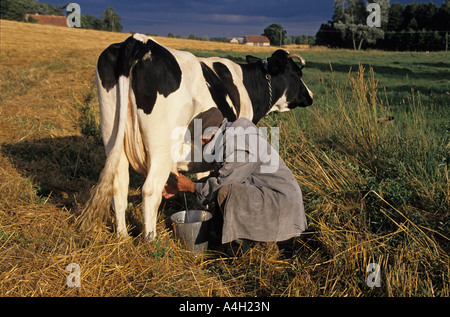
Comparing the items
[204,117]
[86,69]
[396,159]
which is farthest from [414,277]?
[86,69]

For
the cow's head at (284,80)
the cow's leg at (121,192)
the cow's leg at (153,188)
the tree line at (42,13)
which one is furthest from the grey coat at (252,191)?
the tree line at (42,13)

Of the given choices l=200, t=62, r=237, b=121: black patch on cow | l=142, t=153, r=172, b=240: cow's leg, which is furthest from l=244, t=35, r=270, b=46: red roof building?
l=142, t=153, r=172, b=240: cow's leg

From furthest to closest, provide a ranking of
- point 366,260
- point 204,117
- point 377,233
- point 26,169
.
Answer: point 26,169, point 204,117, point 377,233, point 366,260

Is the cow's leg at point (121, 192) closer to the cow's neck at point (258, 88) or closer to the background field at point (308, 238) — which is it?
the background field at point (308, 238)

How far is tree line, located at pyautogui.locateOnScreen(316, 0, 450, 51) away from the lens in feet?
146

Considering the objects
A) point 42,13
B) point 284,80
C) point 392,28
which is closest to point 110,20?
point 42,13

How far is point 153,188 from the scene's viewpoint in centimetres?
332

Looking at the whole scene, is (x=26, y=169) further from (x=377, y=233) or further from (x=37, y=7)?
(x=37, y=7)

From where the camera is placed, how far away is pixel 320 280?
3037 mm

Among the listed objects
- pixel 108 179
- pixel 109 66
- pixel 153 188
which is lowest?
pixel 153 188

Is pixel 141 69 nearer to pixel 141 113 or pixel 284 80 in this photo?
pixel 141 113

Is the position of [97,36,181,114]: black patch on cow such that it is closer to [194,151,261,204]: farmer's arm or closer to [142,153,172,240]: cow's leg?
[142,153,172,240]: cow's leg

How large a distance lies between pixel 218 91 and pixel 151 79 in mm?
958

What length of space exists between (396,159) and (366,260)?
1.48m
